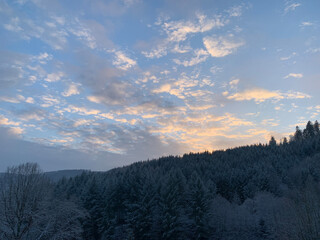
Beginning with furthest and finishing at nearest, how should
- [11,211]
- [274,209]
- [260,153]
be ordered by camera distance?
[260,153], [274,209], [11,211]

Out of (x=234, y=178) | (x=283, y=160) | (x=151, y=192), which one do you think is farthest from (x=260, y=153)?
(x=151, y=192)

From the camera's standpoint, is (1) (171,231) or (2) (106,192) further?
(2) (106,192)

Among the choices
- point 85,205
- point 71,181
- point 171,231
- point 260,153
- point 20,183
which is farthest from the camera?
point 260,153

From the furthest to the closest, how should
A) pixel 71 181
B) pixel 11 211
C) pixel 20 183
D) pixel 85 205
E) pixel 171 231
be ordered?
pixel 71 181, pixel 85 205, pixel 171 231, pixel 20 183, pixel 11 211

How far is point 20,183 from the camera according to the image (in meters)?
31.8

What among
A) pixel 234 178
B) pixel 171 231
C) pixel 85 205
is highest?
pixel 234 178

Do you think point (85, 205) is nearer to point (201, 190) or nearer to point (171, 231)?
point (171, 231)

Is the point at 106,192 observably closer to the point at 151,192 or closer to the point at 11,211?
the point at 151,192

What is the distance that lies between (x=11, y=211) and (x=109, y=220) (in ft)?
103

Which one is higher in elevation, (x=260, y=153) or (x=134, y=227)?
(x=260, y=153)

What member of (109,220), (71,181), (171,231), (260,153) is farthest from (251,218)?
(260,153)

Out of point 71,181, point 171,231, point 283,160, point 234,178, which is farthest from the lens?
point 283,160

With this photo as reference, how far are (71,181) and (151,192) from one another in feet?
133

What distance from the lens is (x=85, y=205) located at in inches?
2338
